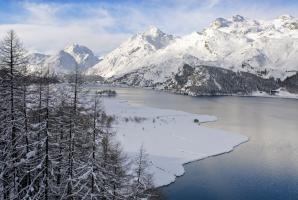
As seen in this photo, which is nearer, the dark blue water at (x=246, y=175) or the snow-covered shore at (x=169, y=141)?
the dark blue water at (x=246, y=175)

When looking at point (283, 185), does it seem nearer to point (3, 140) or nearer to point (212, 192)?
point (212, 192)

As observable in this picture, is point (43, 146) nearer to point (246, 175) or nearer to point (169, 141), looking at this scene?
point (246, 175)

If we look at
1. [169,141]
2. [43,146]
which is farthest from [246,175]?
[43,146]

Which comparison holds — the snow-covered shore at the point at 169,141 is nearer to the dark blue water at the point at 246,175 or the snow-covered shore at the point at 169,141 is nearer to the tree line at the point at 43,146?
the dark blue water at the point at 246,175

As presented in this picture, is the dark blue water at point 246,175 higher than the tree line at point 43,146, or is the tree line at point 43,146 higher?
the tree line at point 43,146

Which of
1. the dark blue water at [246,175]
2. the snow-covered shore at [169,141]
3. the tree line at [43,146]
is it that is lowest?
the dark blue water at [246,175]

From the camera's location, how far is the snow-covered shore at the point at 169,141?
2586 inches

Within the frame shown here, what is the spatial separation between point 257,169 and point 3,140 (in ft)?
162

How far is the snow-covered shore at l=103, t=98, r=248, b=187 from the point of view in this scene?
65688 millimetres

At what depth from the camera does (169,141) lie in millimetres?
86000

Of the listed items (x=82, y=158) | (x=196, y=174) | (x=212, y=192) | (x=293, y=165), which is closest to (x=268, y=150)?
(x=293, y=165)

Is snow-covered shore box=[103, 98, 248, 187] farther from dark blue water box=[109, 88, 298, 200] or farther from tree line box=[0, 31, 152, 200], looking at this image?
tree line box=[0, 31, 152, 200]

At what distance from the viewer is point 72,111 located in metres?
25.7

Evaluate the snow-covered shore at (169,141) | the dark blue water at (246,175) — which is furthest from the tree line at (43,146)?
the snow-covered shore at (169,141)
